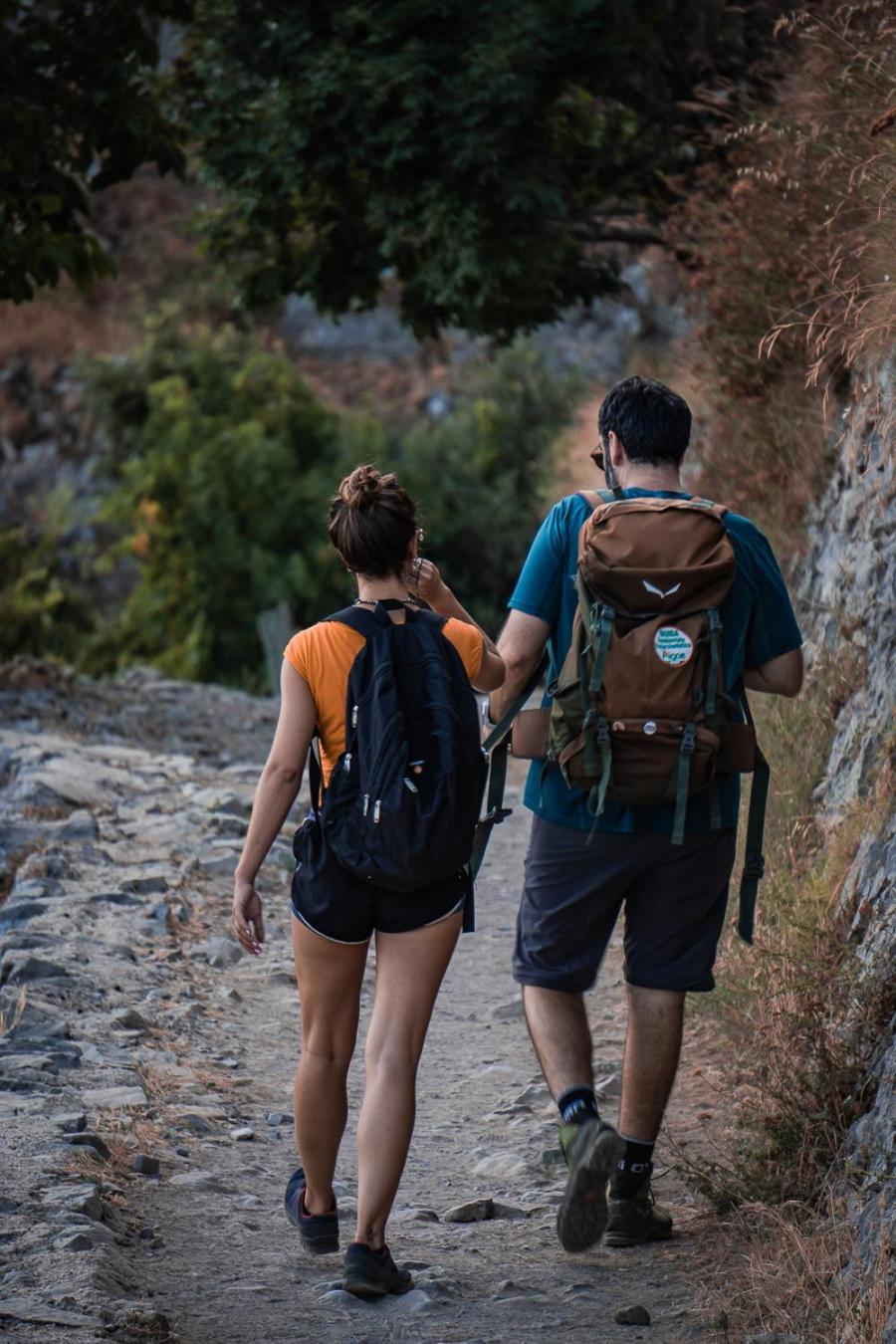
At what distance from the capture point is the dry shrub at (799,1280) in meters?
2.92

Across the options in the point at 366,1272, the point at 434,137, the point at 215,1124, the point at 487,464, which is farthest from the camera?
the point at 487,464

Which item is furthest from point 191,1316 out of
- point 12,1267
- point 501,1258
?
point 501,1258

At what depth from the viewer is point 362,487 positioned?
135 inches

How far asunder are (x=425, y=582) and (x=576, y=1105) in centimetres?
123

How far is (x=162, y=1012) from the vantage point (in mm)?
5535

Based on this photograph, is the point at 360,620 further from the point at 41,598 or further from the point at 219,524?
the point at 219,524

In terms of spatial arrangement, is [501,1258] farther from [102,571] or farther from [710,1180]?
[102,571]

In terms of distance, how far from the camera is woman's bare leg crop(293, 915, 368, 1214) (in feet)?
11.3

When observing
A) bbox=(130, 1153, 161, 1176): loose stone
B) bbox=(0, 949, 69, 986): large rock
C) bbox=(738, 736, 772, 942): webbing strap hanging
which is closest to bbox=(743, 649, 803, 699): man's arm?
bbox=(738, 736, 772, 942): webbing strap hanging

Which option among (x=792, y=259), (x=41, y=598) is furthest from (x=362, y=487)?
(x=41, y=598)

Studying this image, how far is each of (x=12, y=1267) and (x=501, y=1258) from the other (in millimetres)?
1154

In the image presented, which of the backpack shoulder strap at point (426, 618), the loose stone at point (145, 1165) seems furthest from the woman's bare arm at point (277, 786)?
the loose stone at point (145, 1165)

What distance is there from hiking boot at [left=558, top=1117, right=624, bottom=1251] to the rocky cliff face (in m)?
0.52

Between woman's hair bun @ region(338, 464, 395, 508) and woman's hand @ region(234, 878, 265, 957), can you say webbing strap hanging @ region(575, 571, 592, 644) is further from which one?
woman's hand @ region(234, 878, 265, 957)
